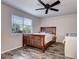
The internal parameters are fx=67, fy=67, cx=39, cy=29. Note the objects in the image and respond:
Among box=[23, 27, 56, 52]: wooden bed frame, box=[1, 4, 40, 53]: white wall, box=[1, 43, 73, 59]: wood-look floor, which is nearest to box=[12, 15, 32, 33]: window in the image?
box=[1, 4, 40, 53]: white wall

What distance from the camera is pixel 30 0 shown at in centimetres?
333

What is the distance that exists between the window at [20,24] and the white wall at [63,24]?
227 centimetres

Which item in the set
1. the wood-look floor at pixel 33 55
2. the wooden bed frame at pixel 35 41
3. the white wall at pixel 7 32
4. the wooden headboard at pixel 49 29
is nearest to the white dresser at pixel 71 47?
the wood-look floor at pixel 33 55

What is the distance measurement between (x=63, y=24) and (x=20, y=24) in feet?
12.5

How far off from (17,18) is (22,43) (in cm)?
179

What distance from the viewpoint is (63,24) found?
6.20 metres

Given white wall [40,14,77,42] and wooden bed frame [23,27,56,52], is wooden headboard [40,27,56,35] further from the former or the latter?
wooden bed frame [23,27,56,52]

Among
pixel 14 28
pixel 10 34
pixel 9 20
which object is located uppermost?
pixel 9 20

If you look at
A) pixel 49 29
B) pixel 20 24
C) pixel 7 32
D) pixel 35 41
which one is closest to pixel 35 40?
pixel 35 41

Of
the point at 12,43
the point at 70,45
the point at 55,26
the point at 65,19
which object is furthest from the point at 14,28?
the point at 65,19

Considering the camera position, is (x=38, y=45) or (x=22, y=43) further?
(x=22, y=43)

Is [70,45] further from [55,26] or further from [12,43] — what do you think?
[55,26]

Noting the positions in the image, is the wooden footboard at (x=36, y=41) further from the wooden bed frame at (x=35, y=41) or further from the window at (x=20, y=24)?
the window at (x=20, y=24)

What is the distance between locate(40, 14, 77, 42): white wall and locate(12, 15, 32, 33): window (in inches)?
89.4
